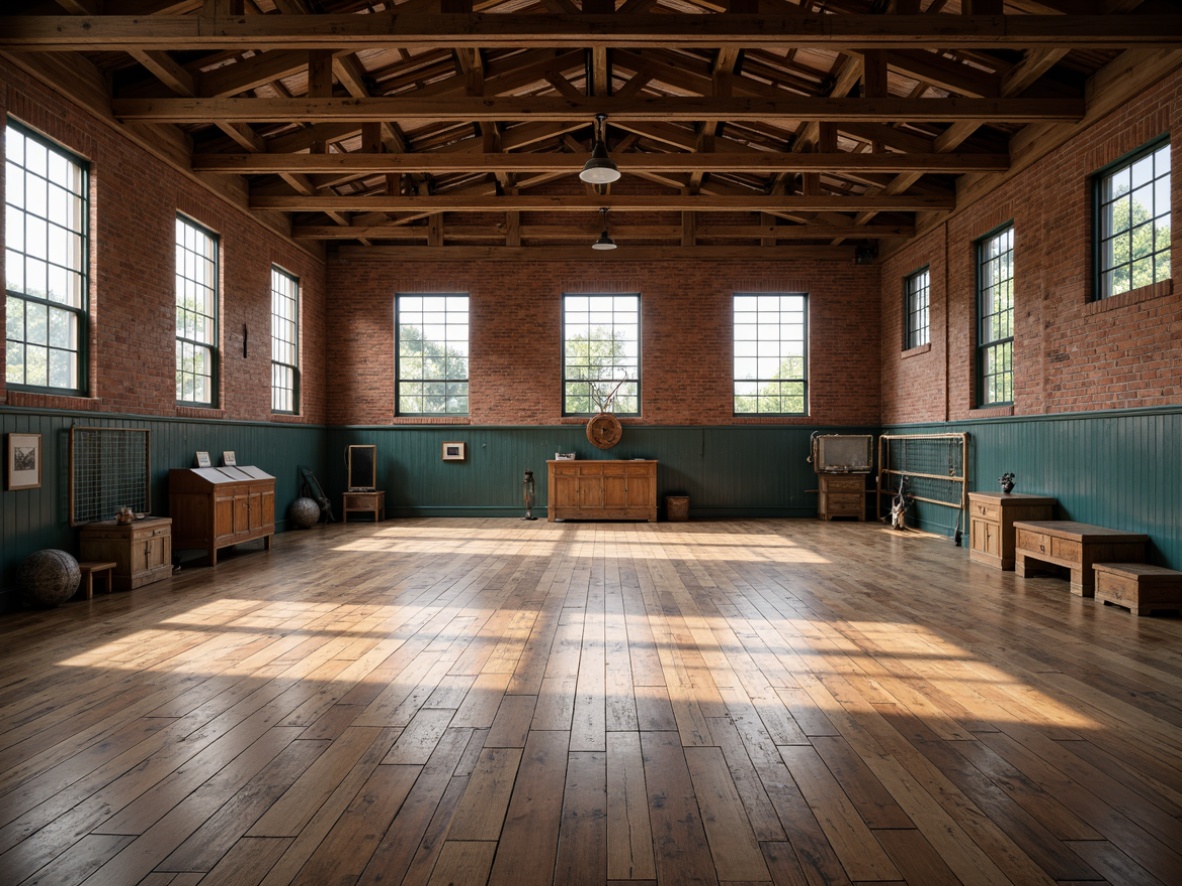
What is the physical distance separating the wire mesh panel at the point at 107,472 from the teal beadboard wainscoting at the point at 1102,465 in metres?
8.72

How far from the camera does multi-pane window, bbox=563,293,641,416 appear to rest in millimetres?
12125

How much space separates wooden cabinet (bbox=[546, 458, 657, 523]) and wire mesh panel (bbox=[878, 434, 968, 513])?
12.2 ft

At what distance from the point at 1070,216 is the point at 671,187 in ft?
20.4

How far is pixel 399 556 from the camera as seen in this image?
7.88 m

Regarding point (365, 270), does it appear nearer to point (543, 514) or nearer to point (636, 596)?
point (543, 514)

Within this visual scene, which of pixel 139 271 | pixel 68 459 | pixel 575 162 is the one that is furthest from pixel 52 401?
pixel 575 162

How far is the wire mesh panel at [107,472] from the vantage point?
20.1ft

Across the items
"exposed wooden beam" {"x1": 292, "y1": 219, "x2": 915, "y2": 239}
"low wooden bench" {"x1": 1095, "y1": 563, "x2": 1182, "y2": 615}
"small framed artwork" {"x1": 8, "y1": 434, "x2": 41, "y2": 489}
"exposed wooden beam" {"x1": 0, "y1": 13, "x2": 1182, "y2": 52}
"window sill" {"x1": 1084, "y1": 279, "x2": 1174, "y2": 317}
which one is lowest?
"low wooden bench" {"x1": 1095, "y1": 563, "x2": 1182, "y2": 615}

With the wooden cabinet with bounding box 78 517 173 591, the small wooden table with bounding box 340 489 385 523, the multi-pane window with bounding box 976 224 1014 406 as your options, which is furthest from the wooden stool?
the multi-pane window with bounding box 976 224 1014 406

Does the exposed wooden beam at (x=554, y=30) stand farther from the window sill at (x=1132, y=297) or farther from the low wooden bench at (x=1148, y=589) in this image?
the low wooden bench at (x=1148, y=589)

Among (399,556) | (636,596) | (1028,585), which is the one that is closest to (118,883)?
(636,596)

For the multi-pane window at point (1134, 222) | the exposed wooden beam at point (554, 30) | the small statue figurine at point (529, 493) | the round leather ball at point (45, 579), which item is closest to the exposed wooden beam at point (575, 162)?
the multi-pane window at point (1134, 222)

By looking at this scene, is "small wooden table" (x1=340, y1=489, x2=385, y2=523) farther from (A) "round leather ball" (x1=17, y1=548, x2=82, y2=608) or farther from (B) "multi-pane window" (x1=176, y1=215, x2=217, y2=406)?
(A) "round leather ball" (x1=17, y1=548, x2=82, y2=608)

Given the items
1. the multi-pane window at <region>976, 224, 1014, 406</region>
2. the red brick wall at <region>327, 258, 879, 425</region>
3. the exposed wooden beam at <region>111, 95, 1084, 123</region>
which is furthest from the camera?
the red brick wall at <region>327, 258, 879, 425</region>
